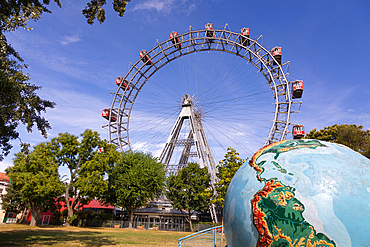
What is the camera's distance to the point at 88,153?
101ft

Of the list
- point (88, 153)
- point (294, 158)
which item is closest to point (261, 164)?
point (294, 158)

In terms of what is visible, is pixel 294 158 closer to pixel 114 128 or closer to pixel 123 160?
pixel 123 160

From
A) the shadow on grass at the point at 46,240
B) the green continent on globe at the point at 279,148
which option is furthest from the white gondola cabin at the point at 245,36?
the green continent on globe at the point at 279,148

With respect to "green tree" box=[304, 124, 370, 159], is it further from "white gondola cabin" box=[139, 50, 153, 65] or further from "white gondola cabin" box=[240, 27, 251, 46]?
"white gondola cabin" box=[139, 50, 153, 65]

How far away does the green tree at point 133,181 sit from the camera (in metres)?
30.6

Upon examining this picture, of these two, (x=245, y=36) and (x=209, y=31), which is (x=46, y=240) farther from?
(x=245, y=36)

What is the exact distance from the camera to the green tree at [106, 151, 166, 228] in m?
Result: 30.6

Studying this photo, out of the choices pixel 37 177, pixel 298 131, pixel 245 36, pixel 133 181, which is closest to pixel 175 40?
pixel 245 36

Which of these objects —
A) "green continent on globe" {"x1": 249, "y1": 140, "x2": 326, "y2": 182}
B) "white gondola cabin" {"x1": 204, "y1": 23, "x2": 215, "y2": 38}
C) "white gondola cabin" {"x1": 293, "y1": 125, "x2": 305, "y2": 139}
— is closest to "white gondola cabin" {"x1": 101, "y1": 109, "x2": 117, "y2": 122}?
"white gondola cabin" {"x1": 204, "y1": 23, "x2": 215, "y2": 38}

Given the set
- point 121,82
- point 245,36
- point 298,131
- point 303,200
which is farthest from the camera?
point 121,82

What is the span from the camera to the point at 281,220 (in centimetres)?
391

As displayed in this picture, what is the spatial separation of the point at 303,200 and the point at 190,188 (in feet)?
100

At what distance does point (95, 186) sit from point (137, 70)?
837 inches

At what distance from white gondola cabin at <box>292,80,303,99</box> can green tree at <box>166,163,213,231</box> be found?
648 inches
